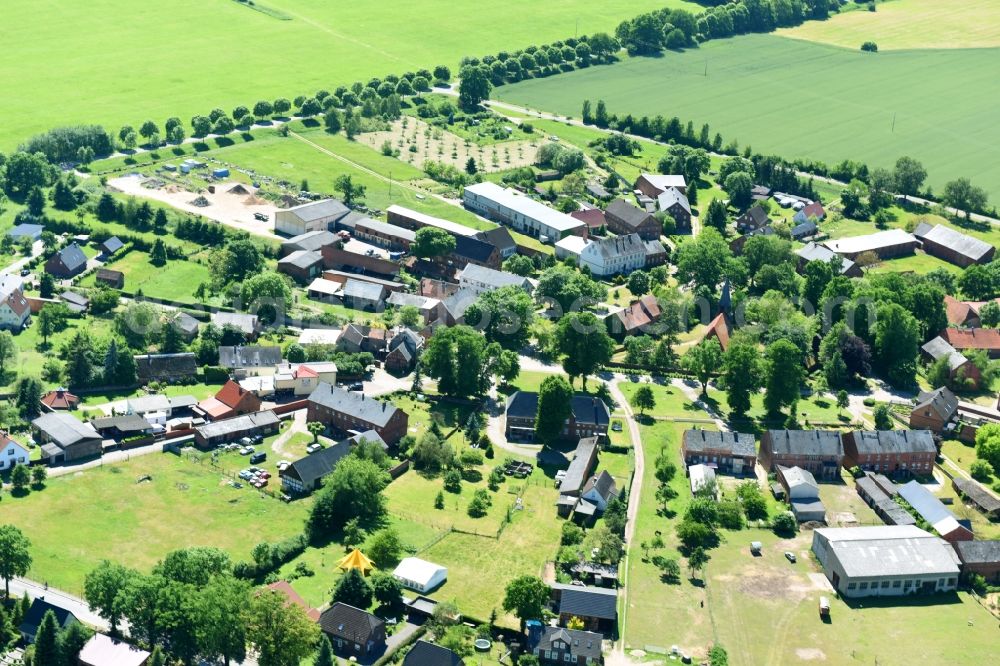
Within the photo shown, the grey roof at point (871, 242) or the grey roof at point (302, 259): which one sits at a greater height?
the grey roof at point (871, 242)

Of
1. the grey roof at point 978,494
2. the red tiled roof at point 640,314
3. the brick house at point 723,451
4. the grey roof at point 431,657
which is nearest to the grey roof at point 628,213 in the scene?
the red tiled roof at point 640,314

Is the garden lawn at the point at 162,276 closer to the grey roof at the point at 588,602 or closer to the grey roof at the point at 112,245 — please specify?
the grey roof at the point at 112,245

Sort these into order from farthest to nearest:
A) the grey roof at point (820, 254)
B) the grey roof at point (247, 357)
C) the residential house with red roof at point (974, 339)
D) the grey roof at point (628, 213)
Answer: the grey roof at point (628, 213) < the grey roof at point (820, 254) < the residential house with red roof at point (974, 339) < the grey roof at point (247, 357)

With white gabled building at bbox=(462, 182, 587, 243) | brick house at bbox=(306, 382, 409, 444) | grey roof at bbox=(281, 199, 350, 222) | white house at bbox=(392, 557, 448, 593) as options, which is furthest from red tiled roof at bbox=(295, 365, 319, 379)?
white gabled building at bbox=(462, 182, 587, 243)

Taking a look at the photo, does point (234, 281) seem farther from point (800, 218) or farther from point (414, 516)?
point (800, 218)

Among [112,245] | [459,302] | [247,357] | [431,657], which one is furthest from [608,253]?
[431,657]

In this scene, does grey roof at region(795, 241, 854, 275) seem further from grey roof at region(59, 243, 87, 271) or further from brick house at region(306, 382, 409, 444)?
grey roof at region(59, 243, 87, 271)
